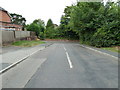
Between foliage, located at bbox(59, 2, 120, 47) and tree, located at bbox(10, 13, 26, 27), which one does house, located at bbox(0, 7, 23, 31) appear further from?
tree, located at bbox(10, 13, 26, 27)

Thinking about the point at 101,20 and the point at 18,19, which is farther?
the point at 18,19

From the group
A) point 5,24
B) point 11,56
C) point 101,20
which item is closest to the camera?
point 11,56

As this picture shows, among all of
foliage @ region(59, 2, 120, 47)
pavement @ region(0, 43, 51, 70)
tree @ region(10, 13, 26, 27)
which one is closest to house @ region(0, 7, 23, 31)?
pavement @ region(0, 43, 51, 70)

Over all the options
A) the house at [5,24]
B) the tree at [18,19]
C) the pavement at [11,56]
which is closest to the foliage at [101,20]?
the pavement at [11,56]

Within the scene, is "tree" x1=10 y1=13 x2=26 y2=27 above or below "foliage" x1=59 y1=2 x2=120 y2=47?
above

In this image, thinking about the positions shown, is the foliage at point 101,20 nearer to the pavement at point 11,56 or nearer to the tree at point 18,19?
the pavement at point 11,56

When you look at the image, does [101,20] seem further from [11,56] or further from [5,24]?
[5,24]

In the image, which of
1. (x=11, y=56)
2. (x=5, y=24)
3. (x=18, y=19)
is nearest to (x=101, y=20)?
(x=11, y=56)

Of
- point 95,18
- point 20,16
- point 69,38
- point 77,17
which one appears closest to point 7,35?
point 77,17

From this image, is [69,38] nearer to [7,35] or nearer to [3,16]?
[3,16]

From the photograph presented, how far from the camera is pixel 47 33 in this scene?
167ft

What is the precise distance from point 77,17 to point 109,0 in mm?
6168

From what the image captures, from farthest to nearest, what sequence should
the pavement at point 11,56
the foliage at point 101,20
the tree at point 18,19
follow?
1. the tree at point 18,19
2. the foliage at point 101,20
3. the pavement at point 11,56

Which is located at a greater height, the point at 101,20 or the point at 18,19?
the point at 18,19
